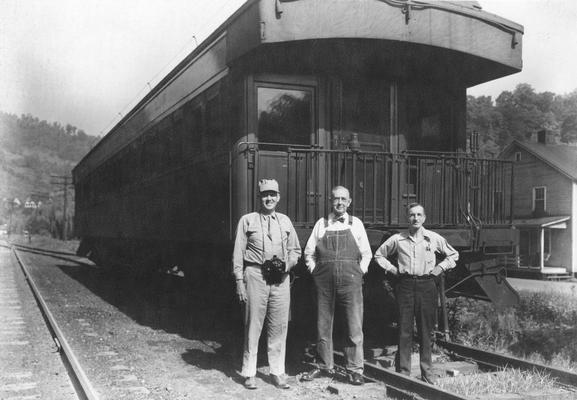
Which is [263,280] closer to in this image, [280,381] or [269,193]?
[269,193]

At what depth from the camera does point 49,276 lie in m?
17.2

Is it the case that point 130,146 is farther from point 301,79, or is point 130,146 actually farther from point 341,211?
point 341,211

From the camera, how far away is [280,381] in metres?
5.18

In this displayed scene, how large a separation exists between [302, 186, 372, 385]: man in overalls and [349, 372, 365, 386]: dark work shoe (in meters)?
0.05

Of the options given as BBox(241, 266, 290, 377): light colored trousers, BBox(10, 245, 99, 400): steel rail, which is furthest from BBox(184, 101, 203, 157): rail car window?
BBox(10, 245, 99, 400): steel rail

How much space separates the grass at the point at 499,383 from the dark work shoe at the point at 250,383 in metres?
1.60

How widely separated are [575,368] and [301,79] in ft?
14.1

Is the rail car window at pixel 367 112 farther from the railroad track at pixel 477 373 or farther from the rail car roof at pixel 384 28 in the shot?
the railroad track at pixel 477 373

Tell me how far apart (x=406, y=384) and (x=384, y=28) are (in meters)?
3.35

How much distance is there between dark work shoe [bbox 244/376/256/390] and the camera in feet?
16.9

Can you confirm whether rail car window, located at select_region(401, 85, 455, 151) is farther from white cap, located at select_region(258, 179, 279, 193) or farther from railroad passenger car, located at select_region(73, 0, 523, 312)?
white cap, located at select_region(258, 179, 279, 193)

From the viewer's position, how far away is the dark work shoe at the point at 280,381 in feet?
16.9

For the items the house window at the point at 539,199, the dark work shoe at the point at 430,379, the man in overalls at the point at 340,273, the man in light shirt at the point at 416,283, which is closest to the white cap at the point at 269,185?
the man in overalls at the point at 340,273

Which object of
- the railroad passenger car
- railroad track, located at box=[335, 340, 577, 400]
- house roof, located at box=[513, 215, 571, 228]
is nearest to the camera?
railroad track, located at box=[335, 340, 577, 400]
